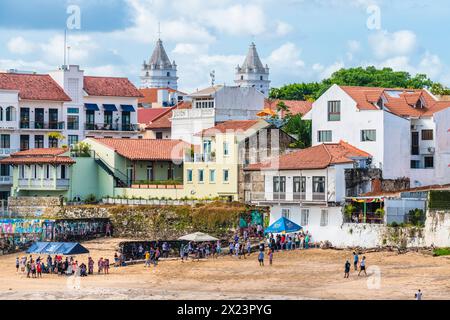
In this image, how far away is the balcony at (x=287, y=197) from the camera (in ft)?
297

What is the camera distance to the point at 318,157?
92.0 meters

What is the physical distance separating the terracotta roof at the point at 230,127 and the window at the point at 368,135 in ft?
32.1

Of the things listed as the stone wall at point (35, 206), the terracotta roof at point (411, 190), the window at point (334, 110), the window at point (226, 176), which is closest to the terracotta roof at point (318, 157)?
the terracotta roof at point (411, 190)

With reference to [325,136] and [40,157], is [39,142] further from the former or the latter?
[325,136]

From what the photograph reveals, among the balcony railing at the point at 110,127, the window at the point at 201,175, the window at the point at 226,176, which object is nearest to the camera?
the window at the point at 226,176

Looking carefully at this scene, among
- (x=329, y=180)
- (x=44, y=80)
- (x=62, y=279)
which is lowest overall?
(x=62, y=279)

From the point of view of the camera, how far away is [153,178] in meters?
109

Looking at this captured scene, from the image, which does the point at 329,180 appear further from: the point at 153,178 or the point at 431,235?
the point at 153,178

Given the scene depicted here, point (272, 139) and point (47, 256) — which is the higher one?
point (272, 139)

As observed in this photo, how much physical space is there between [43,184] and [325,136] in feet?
78.1

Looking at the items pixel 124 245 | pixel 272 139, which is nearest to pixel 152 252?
pixel 124 245

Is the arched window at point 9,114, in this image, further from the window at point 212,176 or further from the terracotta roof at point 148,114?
the terracotta roof at point 148,114

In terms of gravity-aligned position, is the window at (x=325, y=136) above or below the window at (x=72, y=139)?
below

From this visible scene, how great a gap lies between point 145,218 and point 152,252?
15.0m
